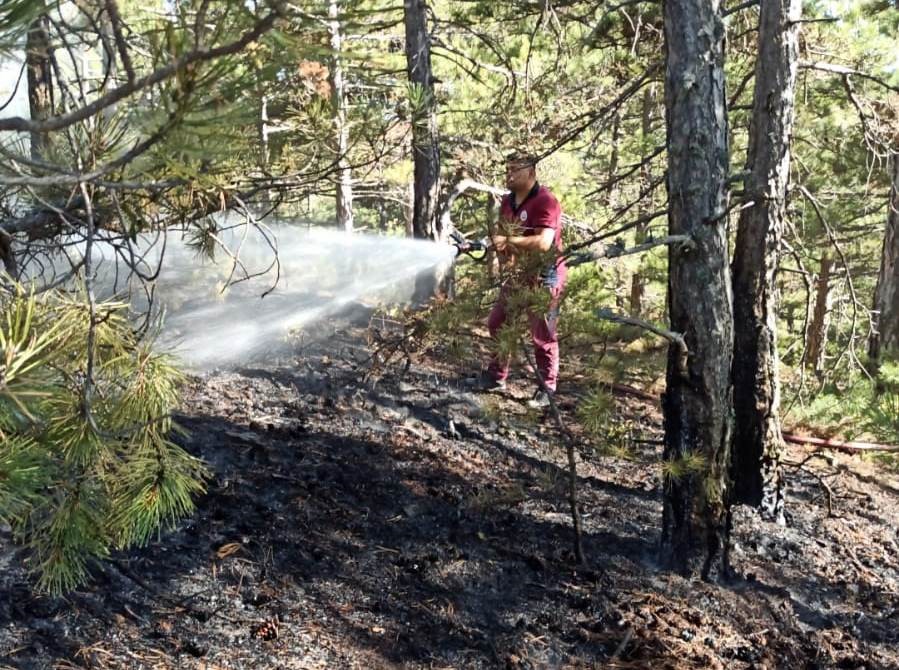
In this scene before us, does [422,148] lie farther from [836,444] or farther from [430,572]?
[836,444]

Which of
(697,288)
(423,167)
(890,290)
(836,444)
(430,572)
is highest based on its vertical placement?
(423,167)

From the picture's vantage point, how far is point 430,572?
362cm

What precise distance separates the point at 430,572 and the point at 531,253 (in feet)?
5.57

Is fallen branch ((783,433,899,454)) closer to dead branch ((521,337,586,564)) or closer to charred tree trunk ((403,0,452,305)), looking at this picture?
dead branch ((521,337,586,564))

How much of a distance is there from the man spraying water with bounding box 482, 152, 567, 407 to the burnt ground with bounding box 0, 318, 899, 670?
601 mm

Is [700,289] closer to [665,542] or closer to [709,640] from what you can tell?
[665,542]

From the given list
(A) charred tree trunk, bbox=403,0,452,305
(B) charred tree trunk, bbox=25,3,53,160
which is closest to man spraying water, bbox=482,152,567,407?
(A) charred tree trunk, bbox=403,0,452,305

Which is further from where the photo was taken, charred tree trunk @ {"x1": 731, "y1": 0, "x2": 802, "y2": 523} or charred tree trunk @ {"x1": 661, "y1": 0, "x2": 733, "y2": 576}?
charred tree trunk @ {"x1": 731, "y1": 0, "x2": 802, "y2": 523}

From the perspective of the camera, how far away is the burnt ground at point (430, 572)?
296 centimetres

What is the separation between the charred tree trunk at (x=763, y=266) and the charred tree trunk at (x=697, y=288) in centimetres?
65

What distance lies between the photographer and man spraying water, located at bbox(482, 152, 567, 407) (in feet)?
10.8

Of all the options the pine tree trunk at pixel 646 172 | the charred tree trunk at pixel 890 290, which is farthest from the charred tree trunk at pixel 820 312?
the charred tree trunk at pixel 890 290

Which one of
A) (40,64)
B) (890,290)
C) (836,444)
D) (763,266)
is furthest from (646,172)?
(40,64)

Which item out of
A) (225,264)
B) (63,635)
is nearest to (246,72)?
(63,635)
